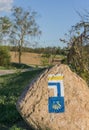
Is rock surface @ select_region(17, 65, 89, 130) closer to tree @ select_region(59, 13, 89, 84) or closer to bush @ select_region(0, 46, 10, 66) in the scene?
tree @ select_region(59, 13, 89, 84)

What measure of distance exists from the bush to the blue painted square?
130 ft

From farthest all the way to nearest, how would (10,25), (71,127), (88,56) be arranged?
(10,25), (88,56), (71,127)

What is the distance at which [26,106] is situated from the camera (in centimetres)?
688

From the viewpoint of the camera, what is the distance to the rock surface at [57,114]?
264 inches

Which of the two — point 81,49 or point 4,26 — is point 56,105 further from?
point 4,26

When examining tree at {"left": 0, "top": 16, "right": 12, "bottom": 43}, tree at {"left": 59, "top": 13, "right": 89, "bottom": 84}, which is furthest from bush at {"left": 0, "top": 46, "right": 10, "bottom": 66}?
tree at {"left": 59, "top": 13, "right": 89, "bottom": 84}

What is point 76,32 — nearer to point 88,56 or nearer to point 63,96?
point 88,56

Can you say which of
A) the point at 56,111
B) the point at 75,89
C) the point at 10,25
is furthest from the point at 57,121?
the point at 10,25

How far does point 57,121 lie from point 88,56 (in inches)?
84.4

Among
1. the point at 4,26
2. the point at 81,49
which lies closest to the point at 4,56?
the point at 4,26

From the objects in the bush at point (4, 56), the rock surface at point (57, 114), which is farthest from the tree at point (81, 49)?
the bush at point (4, 56)

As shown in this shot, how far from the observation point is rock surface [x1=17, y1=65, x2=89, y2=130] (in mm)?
6711

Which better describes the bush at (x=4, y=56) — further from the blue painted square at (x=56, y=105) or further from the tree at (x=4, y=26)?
the blue painted square at (x=56, y=105)

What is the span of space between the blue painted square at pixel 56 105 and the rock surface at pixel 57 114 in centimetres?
6
